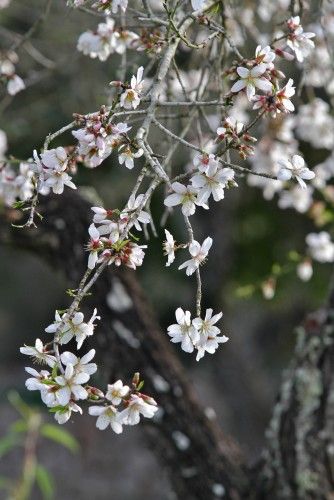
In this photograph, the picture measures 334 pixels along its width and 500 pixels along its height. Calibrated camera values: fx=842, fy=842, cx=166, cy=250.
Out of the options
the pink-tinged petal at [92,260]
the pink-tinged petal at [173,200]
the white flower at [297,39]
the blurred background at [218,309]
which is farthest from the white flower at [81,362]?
the blurred background at [218,309]

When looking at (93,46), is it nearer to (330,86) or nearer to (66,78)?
(330,86)

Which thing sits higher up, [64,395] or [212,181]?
[212,181]

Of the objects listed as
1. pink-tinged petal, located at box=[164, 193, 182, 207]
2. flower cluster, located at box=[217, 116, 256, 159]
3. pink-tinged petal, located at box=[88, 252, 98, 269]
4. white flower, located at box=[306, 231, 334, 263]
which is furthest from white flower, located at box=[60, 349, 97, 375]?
white flower, located at box=[306, 231, 334, 263]

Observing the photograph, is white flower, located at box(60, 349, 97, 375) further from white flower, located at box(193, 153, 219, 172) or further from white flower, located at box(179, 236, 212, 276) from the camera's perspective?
white flower, located at box(193, 153, 219, 172)

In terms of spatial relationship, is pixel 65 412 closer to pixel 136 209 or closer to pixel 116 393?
pixel 116 393

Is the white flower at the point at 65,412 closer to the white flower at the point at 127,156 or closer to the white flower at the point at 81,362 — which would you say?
the white flower at the point at 81,362

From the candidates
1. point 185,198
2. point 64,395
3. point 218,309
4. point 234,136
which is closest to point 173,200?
point 185,198
